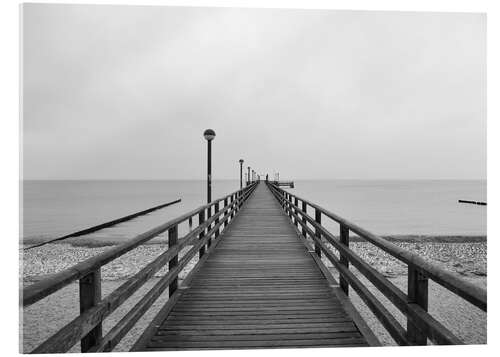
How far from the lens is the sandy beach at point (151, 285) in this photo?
7.81 metres

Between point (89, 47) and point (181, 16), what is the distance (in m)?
2.62

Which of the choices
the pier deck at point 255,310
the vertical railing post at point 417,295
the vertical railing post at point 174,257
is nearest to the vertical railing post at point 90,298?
the pier deck at point 255,310

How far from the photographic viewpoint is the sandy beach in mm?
7809

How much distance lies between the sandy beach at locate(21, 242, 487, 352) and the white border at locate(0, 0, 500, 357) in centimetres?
73

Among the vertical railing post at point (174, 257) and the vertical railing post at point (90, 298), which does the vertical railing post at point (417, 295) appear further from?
the vertical railing post at point (174, 257)

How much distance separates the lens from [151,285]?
1090 centimetres

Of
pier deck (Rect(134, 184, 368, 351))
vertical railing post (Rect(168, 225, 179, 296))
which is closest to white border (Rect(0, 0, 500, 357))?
pier deck (Rect(134, 184, 368, 351))

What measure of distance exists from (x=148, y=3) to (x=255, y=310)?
15.6ft

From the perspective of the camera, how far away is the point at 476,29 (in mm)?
4957

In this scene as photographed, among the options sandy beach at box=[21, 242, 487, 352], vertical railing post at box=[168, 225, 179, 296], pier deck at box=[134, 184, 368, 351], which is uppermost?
vertical railing post at box=[168, 225, 179, 296]

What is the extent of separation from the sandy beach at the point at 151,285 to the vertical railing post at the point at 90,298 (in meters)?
0.68

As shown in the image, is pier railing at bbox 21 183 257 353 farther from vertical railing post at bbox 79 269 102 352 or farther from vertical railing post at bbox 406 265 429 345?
vertical railing post at bbox 406 265 429 345

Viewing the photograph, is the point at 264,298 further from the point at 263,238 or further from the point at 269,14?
the point at 269,14
